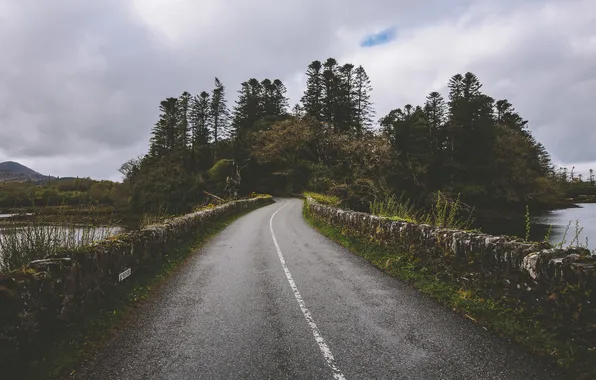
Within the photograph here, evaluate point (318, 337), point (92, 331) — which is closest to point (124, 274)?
point (92, 331)

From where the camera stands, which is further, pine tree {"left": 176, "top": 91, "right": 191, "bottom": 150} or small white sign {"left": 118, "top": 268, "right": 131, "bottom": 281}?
pine tree {"left": 176, "top": 91, "right": 191, "bottom": 150}

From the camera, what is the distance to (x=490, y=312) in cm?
545

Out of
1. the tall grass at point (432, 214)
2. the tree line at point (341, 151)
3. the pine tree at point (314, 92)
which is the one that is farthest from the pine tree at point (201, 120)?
the tall grass at point (432, 214)

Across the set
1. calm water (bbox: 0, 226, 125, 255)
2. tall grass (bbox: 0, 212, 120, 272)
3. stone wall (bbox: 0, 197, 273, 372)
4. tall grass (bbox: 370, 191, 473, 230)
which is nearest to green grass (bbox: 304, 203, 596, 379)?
tall grass (bbox: 370, 191, 473, 230)

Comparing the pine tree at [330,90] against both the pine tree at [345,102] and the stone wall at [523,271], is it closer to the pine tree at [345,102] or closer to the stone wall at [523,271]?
the pine tree at [345,102]

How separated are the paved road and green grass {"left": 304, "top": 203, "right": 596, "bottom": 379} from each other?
0.24m

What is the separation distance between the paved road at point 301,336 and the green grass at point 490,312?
0.79 ft

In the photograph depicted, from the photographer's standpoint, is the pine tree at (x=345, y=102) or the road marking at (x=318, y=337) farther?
the pine tree at (x=345, y=102)

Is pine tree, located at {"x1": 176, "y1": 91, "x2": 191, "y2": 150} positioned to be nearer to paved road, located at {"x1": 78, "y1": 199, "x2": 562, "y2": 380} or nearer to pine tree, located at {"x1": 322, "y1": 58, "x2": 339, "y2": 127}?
pine tree, located at {"x1": 322, "y1": 58, "x2": 339, "y2": 127}

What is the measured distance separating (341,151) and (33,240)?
119 ft

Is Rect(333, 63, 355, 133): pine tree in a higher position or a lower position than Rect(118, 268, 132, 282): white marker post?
higher

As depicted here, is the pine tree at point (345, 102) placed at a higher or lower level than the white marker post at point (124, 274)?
higher

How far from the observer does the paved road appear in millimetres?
3877

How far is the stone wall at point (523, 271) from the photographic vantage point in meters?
4.12
